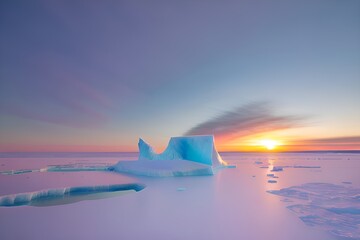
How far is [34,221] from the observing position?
11.4 ft

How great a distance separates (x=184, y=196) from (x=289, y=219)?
2676 millimetres

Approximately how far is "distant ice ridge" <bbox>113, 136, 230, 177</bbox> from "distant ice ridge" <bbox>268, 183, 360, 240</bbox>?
5.84 meters

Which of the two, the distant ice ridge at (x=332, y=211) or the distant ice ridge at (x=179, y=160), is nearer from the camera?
the distant ice ridge at (x=332, y=211)

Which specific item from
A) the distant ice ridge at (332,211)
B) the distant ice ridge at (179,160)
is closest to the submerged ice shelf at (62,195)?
the distant ice ridge at (179,160)

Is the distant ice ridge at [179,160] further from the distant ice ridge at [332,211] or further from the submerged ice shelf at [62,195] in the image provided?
the distant ice ridge at [332,211]

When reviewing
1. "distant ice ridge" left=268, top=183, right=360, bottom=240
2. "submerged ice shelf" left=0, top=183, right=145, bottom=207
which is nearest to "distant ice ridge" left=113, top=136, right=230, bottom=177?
"submerged ice shelf" left=0, top=183, right=145, bottom=207

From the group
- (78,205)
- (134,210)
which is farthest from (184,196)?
(78,205)

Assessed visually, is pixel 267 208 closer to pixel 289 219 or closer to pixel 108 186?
pixel 289 219

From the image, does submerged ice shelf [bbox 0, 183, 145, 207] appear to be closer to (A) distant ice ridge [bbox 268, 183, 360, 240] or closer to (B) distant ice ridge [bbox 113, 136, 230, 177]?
(B) distant ice ridge [bbox 113, 136, 230, 177]

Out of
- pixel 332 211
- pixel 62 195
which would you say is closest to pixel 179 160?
pixel 62 195

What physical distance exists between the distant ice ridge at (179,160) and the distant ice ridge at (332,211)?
230 inches

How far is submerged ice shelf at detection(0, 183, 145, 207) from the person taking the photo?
5363mm

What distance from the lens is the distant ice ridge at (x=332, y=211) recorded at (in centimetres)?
311

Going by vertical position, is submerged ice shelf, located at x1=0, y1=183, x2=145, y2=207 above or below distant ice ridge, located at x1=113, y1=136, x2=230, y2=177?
below
